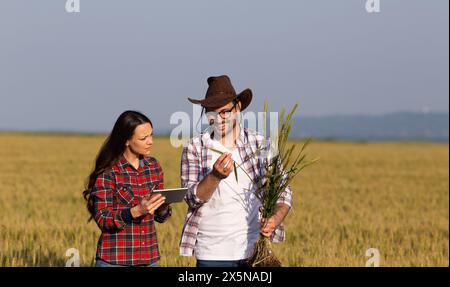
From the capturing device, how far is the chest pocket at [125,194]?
389 cm

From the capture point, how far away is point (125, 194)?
12.8 feet

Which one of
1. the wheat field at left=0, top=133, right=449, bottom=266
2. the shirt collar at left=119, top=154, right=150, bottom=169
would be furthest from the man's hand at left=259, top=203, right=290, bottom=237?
the wheat field at left=0, top=133, right=449, bottom=266

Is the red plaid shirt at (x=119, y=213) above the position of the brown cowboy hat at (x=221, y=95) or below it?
below

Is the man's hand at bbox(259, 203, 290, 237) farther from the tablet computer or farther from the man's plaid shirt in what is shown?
the tablet computer

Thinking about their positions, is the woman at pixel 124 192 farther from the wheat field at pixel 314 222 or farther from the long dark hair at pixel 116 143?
the wheat field at pixel 314 222

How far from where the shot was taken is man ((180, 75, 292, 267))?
3.93m

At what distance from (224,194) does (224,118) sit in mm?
399

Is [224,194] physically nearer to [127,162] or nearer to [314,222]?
[127,162]

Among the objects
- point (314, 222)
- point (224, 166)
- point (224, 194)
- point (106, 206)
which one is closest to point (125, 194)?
point (106, 206)

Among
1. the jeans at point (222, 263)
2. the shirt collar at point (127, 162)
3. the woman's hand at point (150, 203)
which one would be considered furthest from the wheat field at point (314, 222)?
the woman's hand at point (150, 203)

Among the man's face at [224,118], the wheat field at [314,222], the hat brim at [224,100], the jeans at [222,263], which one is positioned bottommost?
the wheat field at [314,222]
